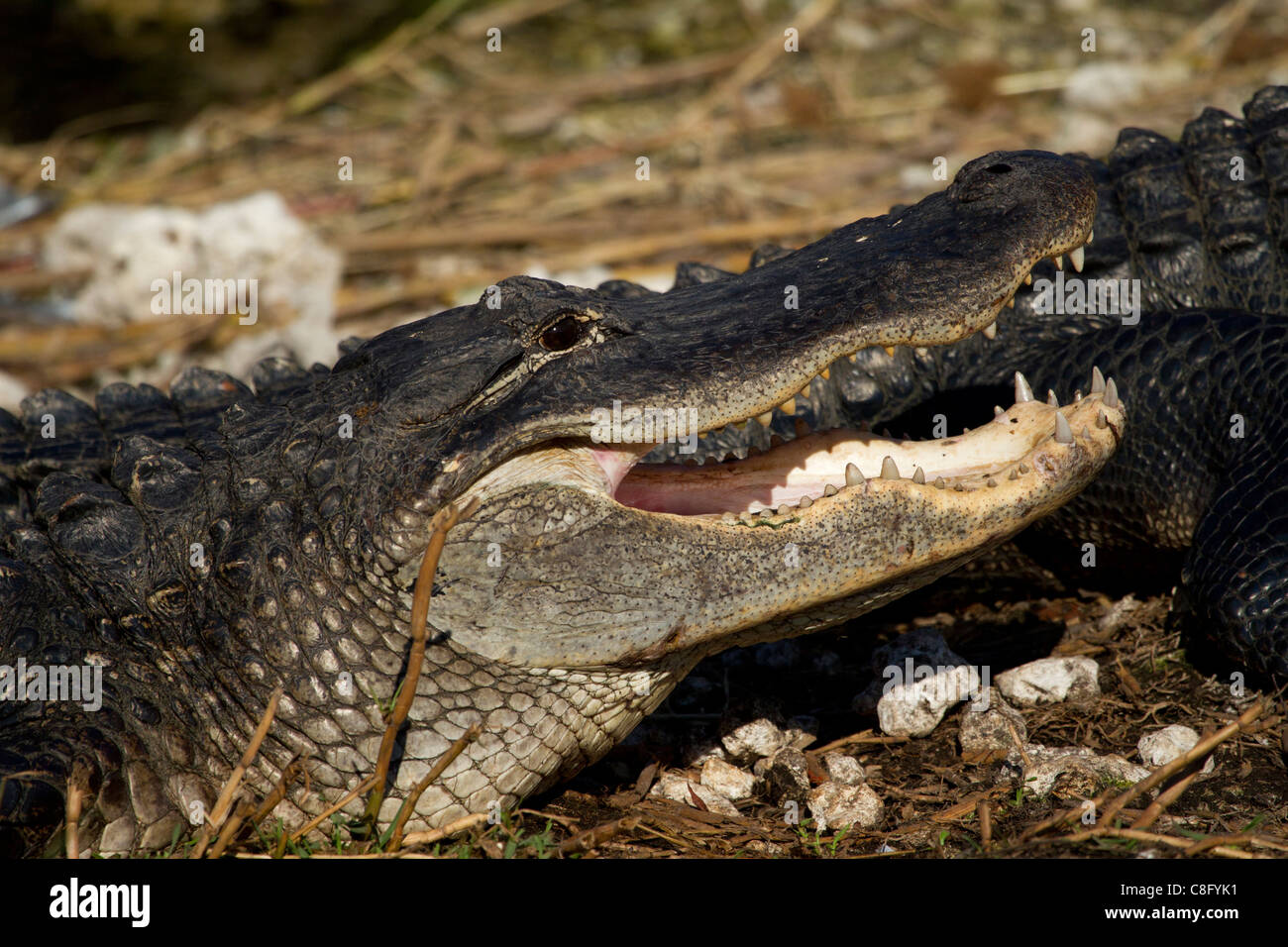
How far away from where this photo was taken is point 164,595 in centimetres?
261

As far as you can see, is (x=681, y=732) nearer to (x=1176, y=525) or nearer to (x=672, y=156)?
(x=1176, y=525)

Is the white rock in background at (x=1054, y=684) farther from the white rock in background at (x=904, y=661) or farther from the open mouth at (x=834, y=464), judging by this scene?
the open mouth at (x=834, y=464)

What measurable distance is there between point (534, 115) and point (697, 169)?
1272 mm

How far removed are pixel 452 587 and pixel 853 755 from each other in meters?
1.10

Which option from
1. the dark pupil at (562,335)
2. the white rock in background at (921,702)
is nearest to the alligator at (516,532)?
the dark pupil at (562,335)

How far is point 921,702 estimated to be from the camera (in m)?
2.91

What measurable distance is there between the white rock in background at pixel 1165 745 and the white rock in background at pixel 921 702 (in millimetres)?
401

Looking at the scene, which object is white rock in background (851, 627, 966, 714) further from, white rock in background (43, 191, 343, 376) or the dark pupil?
white rock in background (43, 191, 343, 376)

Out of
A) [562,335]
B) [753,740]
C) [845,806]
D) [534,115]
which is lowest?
[845,806]

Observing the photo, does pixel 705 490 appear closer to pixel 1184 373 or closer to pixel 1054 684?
pixel 1054 684

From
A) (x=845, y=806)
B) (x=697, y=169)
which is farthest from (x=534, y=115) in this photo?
(x=845, y=806)

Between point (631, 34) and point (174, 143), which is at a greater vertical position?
point (631, 34)
